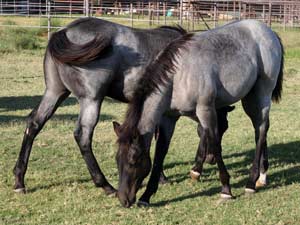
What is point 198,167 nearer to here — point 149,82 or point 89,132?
point 89,132

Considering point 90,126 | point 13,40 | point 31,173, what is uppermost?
point 90,126

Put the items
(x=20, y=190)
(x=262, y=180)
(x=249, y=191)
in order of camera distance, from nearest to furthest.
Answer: (x=20, y=190)
(x=249, y=191)
(x=262, y=180)

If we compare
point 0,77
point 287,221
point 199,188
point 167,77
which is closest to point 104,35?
point 167,77

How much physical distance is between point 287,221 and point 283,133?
14.1 feet

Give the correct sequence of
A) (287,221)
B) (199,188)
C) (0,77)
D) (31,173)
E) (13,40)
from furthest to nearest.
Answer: (13,40), (0,77), (31,173), (199,188), (287,221)

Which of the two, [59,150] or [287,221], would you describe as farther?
[59,150]

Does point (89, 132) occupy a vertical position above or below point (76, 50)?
below

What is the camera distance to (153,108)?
217 inches

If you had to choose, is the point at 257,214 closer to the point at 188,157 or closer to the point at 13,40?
the point at 188,157

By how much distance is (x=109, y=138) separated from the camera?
29.2 ft

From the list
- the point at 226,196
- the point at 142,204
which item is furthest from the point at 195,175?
the point at 142,204

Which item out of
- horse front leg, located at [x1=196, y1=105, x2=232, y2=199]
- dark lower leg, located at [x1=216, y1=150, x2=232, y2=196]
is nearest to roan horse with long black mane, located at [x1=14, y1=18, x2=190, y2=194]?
horse front leg, located at [x1=196, y1=105, x2=232, y2=199]

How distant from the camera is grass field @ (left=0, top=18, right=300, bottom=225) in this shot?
5352 mm

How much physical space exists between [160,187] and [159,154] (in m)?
0.61
